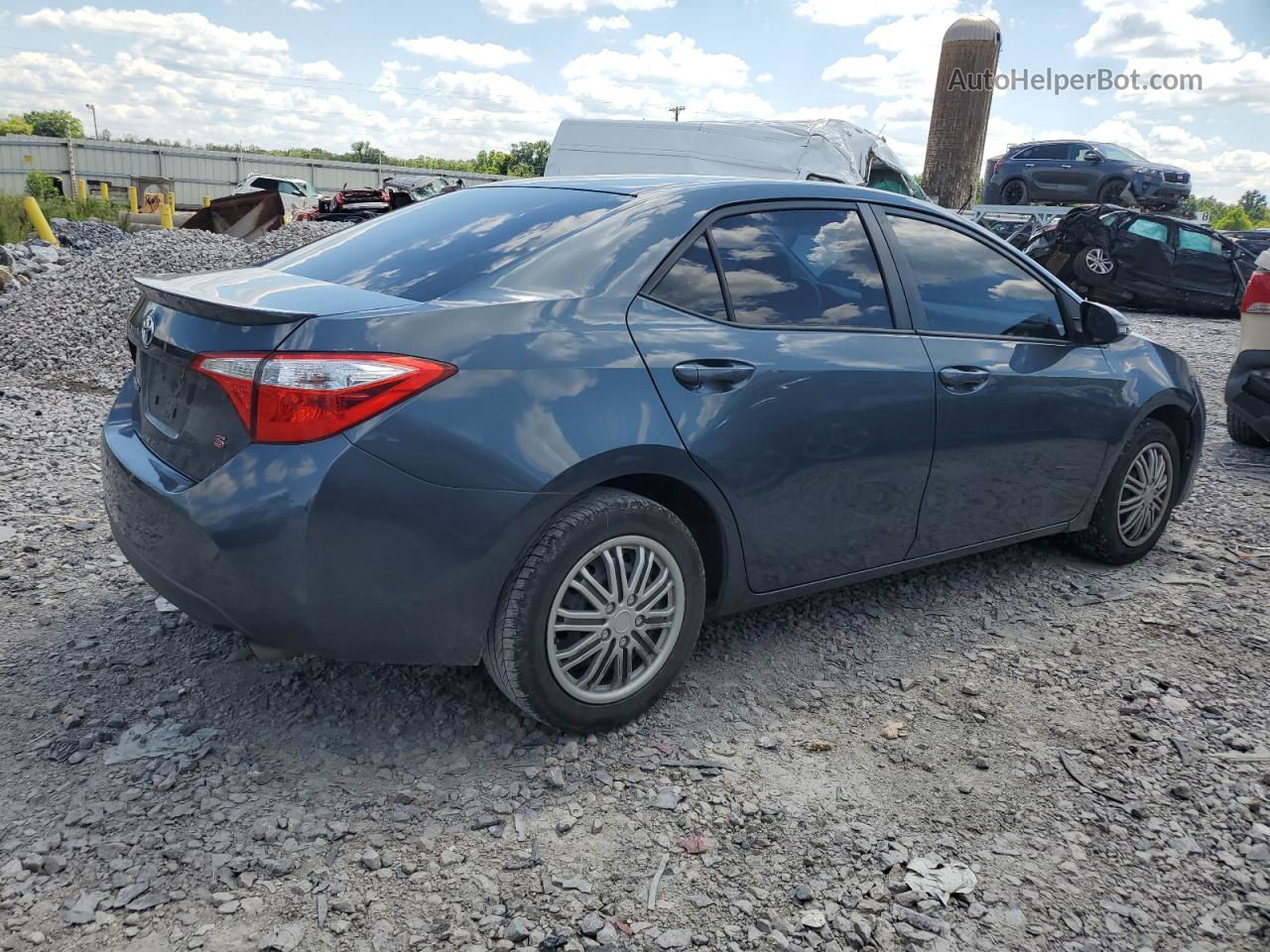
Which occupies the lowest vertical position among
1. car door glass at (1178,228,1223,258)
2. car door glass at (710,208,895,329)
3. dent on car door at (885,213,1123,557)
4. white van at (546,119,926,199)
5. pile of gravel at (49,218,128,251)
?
pile of gravel at (49,218,128,251)

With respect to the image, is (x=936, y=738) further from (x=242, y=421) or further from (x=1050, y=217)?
(x=1050, y=217)

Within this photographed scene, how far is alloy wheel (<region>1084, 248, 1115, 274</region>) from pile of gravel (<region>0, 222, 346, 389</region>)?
40.8ft

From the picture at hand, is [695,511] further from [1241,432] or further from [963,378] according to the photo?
[1241,432]

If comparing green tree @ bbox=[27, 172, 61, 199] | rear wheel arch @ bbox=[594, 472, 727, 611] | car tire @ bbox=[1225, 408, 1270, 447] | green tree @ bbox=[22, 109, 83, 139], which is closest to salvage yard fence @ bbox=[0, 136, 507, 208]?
green tree @ bbox=[27, 172, 61, 199]

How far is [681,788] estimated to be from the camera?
2.91m

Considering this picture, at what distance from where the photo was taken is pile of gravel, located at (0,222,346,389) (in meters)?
8.29

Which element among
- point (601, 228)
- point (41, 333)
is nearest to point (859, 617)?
point (601, 228)

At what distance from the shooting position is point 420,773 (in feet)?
9.68

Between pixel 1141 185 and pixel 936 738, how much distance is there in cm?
2380

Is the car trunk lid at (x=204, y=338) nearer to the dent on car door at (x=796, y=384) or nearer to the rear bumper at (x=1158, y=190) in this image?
the dent on car door at (x=796, y=384)

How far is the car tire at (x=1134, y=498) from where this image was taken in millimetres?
4617

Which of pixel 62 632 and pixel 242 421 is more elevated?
pixel 242 421

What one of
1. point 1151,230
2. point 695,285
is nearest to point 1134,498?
point 695,285

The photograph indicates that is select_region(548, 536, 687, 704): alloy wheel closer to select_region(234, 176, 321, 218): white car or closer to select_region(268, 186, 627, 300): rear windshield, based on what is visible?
select_region(268, 186, 627, 300): rear windshield
